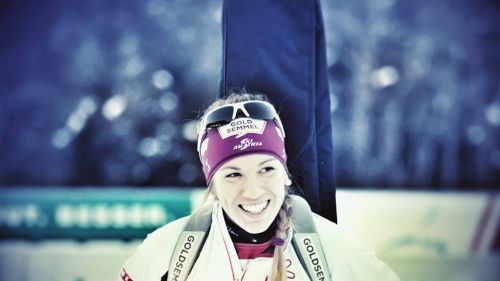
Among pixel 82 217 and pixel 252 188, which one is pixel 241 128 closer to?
pixel 252 188

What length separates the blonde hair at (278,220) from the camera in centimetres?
100

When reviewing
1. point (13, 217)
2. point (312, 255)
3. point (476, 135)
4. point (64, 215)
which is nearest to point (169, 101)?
point (64, 215)

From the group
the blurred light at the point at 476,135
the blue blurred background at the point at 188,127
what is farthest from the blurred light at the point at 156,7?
the blurred light at the point at 476,135

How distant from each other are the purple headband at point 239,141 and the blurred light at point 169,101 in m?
0.81

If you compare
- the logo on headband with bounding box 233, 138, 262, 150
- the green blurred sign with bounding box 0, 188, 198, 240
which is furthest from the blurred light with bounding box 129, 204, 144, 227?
the logo on headband with bounding box 233, 138, 262, 150

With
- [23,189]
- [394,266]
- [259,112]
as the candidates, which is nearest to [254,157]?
[259,112]

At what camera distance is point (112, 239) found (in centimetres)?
183

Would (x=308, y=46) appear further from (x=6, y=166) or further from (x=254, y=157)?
(x=6, y=166)

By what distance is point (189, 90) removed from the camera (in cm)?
183

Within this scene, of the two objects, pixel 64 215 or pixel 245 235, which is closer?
pixel 245 235

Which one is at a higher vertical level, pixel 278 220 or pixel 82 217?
pixel 278 220

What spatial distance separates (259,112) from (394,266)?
104 cm

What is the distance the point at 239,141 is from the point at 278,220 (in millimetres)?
203

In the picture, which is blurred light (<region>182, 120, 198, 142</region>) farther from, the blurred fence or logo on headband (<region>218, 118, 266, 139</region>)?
logo on headband (<region>218, 118, 266, 139</region>)
